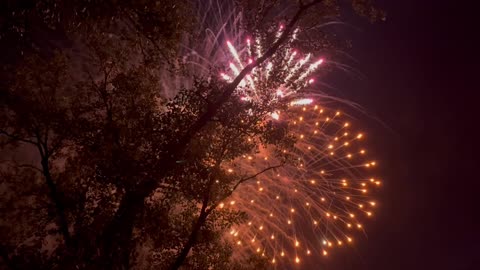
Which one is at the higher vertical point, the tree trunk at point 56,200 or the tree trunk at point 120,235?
the tree trunk at point 56,200

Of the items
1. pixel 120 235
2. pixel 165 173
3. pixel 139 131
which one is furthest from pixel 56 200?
pixel 165 173

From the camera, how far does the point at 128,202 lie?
9.61 m

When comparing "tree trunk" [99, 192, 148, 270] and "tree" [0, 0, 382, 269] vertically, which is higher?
"tree" [0, 0, 382, 269]

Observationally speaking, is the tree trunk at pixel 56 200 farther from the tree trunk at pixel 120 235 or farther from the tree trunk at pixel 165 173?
the tree trunk at pixel 165 173

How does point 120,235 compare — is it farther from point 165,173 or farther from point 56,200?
point 56,200

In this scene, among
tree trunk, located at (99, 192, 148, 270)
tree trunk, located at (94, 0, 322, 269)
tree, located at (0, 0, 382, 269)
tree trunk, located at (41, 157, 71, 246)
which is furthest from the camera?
tree trunk, located at (41, 157, 71, 246)

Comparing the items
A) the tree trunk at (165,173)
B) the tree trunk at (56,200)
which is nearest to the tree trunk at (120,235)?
the tree trunk at (165,173)

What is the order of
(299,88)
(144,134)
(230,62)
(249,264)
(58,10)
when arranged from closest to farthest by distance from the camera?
1. (58,10)
2. (144,134)
3. (299,88)
4. (249,264)
5. (230,62)

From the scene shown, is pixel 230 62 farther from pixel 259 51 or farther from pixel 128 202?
pixel 128 202

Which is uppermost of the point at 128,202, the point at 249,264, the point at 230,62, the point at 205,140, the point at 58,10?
the point at 230,62

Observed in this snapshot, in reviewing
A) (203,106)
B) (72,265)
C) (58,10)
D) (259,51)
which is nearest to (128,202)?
(72,265)

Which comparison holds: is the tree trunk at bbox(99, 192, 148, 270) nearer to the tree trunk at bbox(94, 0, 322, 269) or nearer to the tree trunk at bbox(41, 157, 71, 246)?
the tree trunk at bbox(94, 0, 322, 269)

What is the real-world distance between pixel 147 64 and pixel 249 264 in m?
8.08

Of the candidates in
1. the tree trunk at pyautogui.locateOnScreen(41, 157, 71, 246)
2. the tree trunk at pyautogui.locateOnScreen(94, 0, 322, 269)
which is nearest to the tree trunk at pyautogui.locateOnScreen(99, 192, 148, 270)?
the tree trunk at pyautogui.locateOnScreen(94, 0, 322, 269)
